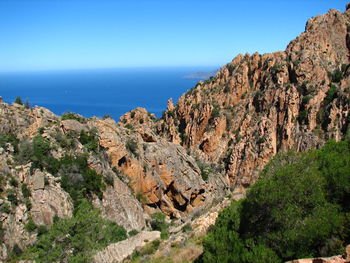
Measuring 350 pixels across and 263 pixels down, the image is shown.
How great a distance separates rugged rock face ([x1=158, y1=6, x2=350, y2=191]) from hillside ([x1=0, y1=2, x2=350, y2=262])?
0.17m

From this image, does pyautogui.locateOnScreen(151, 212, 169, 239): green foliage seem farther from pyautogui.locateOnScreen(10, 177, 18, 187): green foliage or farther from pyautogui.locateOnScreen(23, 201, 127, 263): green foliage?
pyautogui.locateOnScreen(10, 177, 18, 187): green foliage

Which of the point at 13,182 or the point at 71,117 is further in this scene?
the point at 71,117

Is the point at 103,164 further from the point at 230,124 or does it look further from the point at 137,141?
the point at 230,124

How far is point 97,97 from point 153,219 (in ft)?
573

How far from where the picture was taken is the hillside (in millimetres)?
18250

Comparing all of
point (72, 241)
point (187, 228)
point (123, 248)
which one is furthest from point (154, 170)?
point (72, 241)

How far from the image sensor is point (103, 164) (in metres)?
27.9

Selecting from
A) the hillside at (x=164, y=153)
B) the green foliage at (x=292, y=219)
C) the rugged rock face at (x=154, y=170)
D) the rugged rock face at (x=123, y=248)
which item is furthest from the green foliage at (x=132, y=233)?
the green foliage at (x=292, y=219)

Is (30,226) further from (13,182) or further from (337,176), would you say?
(337,176)

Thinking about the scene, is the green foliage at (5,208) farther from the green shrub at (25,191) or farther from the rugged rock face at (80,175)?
the green shrub at (25,191)

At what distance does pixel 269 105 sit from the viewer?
51688 mm

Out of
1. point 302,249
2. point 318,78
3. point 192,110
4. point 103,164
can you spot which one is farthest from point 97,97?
point 302,249

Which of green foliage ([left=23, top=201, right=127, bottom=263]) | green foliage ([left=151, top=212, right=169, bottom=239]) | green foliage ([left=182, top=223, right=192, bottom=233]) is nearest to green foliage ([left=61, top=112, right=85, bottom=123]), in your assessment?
green foliage ([left=151, top=212, right=169, bottom=239])

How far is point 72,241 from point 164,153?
67.7 ft
